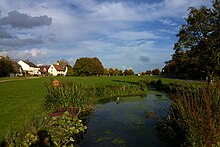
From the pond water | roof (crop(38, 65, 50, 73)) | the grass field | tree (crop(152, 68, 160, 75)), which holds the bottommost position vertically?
the pond water

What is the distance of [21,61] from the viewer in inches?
4232

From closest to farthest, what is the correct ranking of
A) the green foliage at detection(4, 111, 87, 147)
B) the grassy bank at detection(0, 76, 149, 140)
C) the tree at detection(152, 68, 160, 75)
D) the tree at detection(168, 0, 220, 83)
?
the green foliage at detection(4, 111, 87, 147) < the grassy bank at detection(0, 76, 149, 140) < the tree at detection(168, 0, 220, 83) < the tree at detection(152, 68, 160, 75)

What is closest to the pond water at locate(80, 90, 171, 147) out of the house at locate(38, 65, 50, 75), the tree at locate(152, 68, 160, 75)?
the tree at locate(152, 68, 160, 75)

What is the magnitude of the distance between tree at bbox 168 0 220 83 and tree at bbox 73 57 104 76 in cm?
6705

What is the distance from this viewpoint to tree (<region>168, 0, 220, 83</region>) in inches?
643

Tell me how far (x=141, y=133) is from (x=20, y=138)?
196 inches

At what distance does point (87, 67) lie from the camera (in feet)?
275

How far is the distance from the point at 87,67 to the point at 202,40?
225ft

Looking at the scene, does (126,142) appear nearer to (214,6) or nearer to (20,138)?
(20,138)

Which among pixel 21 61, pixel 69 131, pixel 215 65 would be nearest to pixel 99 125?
pixel 69 131

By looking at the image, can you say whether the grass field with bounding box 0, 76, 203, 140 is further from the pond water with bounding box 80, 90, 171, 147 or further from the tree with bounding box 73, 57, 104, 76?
the tree with bounding box 73, 57, 104, 76

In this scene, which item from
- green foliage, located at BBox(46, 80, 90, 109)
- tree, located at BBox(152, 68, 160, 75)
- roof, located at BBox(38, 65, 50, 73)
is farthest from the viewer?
roof, located at BBox(38, 65, 50, 73)

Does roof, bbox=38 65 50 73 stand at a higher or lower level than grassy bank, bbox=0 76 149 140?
higher

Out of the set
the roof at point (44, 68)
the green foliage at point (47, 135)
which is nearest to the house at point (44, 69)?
the roof at point (44, 68)
